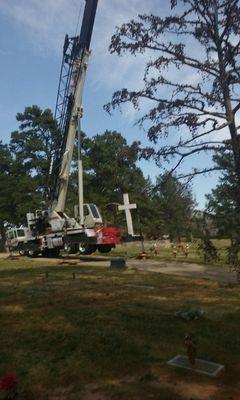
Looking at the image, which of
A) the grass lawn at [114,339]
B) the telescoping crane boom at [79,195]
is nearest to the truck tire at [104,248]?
the telescoping crane boom at [79,195]

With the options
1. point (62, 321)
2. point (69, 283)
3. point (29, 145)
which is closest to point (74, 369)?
point (62, 321)

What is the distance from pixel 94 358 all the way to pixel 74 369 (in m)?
0.50

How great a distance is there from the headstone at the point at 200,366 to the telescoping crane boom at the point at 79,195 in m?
18.7

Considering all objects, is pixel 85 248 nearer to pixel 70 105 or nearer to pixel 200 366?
pixel 70 105

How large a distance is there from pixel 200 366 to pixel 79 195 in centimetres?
2089

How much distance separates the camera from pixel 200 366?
6.31 m

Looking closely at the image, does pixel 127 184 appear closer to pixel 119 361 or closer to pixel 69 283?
pixel 69 283

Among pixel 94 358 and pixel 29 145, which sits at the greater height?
pixel 29 145

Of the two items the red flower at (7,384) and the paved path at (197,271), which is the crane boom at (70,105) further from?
the red flower at (7,384)

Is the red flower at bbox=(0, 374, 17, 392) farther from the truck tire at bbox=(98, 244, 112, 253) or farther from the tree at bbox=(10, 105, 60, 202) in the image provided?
the tree at bbox=(10, 105, 60, 202)

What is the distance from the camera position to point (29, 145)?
50.9 m

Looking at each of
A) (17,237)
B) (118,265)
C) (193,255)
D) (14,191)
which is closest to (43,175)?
(14,191)

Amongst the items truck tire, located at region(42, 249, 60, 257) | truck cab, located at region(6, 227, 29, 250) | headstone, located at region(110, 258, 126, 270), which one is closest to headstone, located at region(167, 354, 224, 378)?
headstone, located at region(110, 258, 126, 270)

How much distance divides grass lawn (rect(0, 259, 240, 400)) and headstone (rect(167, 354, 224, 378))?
0.12 meters
